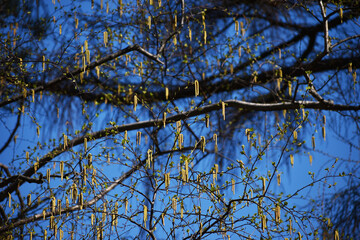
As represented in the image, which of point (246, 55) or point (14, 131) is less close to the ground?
point (246, 55)

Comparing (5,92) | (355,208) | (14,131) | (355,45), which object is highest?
(355,45)

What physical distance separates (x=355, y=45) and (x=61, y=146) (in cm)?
265

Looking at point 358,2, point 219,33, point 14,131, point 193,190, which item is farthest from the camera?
point 219,33

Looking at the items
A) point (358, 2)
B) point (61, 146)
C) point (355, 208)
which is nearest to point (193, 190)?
point (61, 146)

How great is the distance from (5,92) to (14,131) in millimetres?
387

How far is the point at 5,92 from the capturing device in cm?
376

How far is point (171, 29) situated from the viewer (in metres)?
3.90

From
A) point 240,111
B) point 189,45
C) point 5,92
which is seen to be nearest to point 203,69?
point 189,45

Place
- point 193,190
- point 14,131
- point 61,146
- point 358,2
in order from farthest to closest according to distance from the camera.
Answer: point 14,131 < point 358,2 < point 61,146 < point 193,190

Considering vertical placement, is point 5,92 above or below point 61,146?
above

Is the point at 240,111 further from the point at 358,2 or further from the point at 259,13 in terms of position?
the point at 358,2

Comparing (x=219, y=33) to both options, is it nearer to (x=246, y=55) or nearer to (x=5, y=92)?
(x=246, y=55)

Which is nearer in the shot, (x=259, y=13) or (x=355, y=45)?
(x=355, y=45)

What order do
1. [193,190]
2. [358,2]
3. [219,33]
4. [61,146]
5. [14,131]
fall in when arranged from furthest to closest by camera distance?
[219,33] → [14,131] → [358,2] → [61,146] → [193,190]
